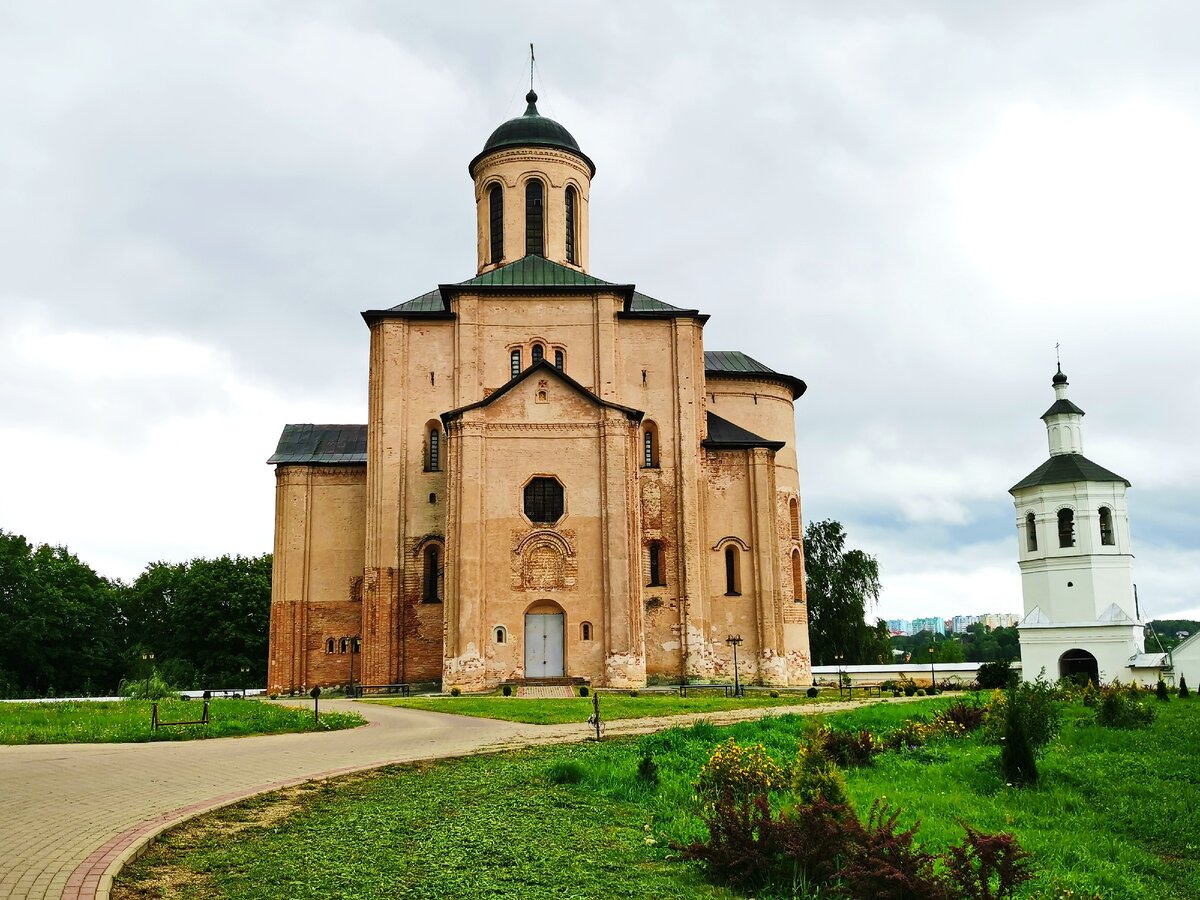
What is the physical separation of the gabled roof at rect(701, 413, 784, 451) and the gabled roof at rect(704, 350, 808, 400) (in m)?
1.91

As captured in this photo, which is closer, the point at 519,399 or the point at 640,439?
the point at 519,399

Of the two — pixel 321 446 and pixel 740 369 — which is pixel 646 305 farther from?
pixel 321 446

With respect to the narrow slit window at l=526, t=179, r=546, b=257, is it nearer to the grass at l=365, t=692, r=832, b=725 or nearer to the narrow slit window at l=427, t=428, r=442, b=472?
the narrow slit window at l=427, t=428, r=442, b=472

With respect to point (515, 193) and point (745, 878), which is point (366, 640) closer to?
point (515, 193)

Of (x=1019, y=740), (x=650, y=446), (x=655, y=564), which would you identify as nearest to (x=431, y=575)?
(x=655, y=564)

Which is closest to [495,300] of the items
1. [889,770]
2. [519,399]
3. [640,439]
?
[519,399]

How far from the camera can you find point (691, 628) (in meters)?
33.6

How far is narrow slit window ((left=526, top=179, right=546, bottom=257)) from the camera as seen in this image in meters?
40.0

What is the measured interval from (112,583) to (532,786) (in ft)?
194

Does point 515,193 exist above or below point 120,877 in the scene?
above

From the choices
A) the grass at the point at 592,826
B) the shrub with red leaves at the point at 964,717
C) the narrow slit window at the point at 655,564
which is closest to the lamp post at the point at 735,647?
the narrow slit window at the point at 655,564

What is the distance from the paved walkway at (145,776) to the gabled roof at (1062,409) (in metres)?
25.8

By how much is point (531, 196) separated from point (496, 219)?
1707 millimetres

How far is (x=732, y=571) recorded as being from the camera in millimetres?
35688
